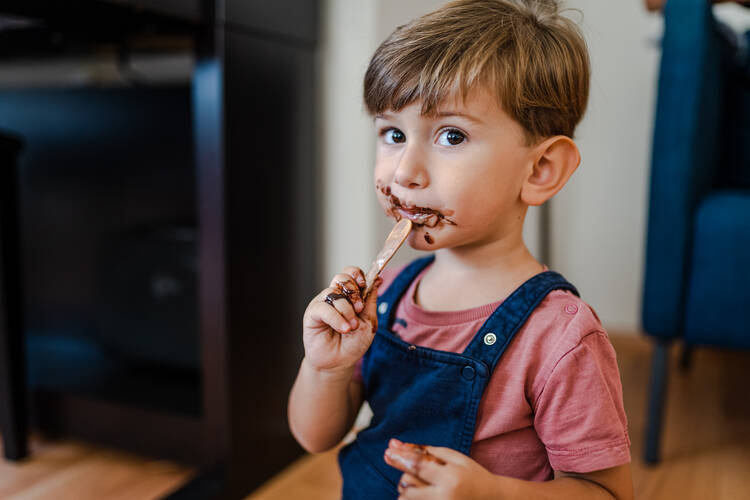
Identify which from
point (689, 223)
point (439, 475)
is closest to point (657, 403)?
point (689, 223)

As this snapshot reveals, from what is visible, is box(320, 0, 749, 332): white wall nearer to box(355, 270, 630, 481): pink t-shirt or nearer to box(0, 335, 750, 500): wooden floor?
box(0, 335, 750, 500): wooden floor

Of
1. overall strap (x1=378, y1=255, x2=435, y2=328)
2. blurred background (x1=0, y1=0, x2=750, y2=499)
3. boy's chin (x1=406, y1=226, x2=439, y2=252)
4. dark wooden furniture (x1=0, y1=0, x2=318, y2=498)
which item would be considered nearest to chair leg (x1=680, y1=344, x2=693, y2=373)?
blurred background (x1=0, y1=0, x2=750, y2=499)

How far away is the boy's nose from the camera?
19.6 inches

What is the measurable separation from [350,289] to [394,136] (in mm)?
125

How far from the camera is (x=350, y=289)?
506mm

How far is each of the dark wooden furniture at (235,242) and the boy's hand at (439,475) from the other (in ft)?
1.79

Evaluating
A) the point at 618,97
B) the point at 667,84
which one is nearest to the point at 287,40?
the point at 667,84

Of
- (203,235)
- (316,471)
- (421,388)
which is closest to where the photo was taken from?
(421,388)

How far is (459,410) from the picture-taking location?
0.52 metres

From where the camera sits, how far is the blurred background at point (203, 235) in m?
0.94

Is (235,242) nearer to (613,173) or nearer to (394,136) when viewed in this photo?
(394,136)

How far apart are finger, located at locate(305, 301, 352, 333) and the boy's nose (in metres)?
0.11

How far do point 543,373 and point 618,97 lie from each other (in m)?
1.39

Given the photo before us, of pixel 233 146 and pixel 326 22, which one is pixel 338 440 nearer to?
pixel 233 146
